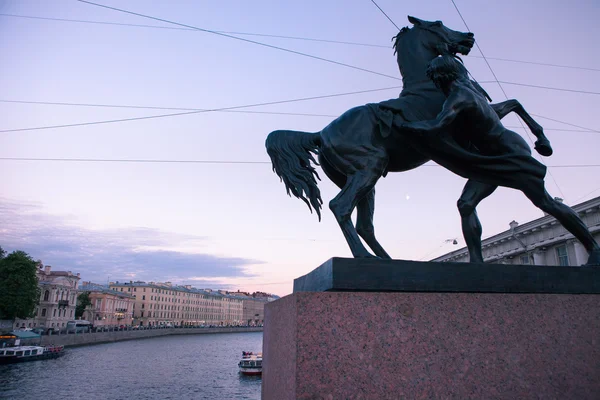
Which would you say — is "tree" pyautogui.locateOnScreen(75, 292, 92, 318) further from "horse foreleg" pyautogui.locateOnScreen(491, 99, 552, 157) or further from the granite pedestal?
"horse foreleg" pyautogui.locateOnScreen(491, 99, 552, 157)

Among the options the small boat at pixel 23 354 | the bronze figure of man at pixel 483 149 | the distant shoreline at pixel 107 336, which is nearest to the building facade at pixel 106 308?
the distant shoreline at pixel 107 336

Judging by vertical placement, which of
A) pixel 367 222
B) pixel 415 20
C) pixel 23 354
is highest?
pixel 415 20

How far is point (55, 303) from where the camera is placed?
6700 cm

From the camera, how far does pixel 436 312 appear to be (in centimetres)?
301

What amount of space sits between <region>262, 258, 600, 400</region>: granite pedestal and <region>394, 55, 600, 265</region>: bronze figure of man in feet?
1.91

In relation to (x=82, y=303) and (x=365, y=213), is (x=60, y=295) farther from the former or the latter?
(x=365, y=213)

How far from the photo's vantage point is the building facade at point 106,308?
3492 inches

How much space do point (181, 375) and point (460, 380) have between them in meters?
34.8

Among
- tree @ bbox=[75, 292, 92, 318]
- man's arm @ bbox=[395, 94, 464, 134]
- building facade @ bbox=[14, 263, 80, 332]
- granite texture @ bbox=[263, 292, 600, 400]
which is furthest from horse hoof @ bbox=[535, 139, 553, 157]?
tree @ bbox=[75, 292, 92, 318]

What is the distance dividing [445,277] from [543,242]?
29869 millimetres

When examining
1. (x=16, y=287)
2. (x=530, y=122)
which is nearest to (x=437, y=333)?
(x=530, y=122)

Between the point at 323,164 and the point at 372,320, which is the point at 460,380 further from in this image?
the point at 323,164

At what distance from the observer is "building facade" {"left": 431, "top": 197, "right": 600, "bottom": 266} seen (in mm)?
25047

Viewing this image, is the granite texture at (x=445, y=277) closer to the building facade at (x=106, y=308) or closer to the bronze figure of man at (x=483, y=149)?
the bronze figure of man at (x=483, y=149)
